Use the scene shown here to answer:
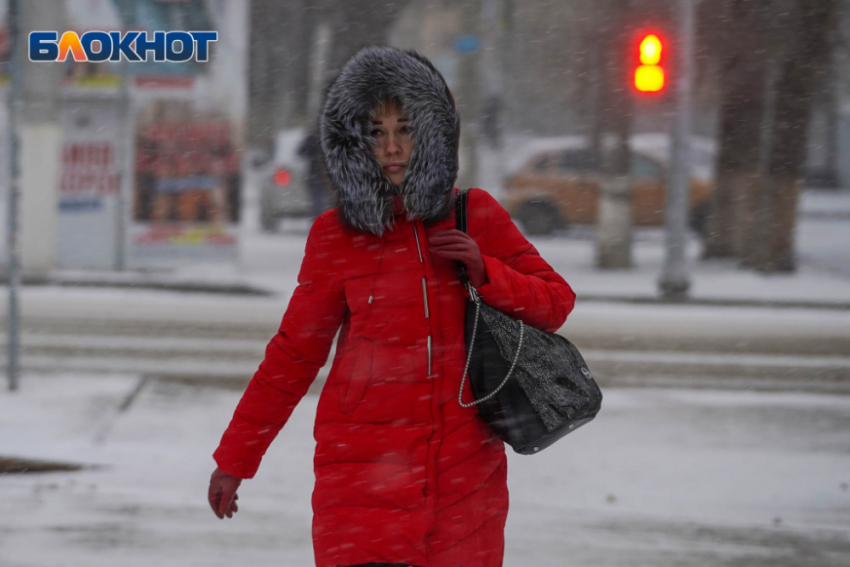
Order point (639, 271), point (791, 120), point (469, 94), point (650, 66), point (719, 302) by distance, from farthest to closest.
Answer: point (469, 94) < point (639, 271) < point (791, 120) < point (719, 302) < point (650, 66)

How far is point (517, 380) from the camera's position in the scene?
236 centimetres

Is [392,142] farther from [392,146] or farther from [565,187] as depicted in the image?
[565,187]

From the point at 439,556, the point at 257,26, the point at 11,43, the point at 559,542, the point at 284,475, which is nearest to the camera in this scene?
the point at 439,556

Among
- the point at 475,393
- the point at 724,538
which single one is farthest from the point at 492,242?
the point at 724,538

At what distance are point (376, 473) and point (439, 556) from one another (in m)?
0.21

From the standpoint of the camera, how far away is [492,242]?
8.14ft

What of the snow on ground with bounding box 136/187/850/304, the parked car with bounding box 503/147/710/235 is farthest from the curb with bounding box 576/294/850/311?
the parked car with bounding box 503/147/710/235

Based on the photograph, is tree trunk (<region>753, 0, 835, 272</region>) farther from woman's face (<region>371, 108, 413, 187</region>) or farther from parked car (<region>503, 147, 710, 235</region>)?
woman's face (<region>371, 108, 413, 187</region>)

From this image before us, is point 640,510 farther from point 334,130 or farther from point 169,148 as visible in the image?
point 169,148

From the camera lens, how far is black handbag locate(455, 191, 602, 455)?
236cm

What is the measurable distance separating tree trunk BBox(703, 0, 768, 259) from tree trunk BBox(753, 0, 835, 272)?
1.11 ft

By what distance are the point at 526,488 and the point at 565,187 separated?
14.9 meters

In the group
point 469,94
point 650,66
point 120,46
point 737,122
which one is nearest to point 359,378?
point 650,66

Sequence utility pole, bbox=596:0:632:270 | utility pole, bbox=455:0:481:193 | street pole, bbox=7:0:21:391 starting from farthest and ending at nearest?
1. utility pole, bbox=455:0:481:193
2. utility pole, bbox=596:0:632:270
3. street pole, bbox=7:0:21:391
